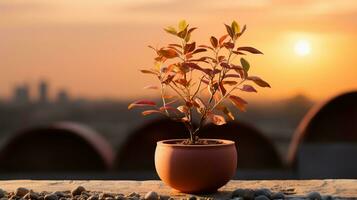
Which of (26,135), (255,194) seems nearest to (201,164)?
(255,194)

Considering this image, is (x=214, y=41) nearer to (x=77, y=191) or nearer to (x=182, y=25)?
(x=182, y=25)

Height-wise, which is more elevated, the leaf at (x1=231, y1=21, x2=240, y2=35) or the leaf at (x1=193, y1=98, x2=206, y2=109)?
the leaf at (x1=231, y1=21, x2=240, y2=35)

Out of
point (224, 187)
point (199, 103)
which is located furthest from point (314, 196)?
point (199, 103)

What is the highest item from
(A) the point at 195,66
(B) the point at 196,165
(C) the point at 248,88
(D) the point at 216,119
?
(A) the point at 195,66

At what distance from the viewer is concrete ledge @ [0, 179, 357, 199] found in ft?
9.67

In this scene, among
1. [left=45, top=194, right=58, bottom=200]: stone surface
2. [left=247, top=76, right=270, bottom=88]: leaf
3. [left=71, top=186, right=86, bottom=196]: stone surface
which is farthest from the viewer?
[left=71, top=186, right=86, bottom=196]: stone surface

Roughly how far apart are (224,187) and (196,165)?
1.30 feet

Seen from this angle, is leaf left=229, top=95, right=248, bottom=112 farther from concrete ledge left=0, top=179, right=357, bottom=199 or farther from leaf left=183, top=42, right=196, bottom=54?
concrete ledge left=0, top=179, right=357, bottom=199

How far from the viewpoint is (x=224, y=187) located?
10.1ft

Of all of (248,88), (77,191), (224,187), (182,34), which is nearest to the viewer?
(248,88)

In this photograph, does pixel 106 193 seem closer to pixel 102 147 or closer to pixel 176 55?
pixel 176 55

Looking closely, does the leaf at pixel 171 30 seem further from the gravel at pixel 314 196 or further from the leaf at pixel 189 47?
the gravel at pixel 314 196

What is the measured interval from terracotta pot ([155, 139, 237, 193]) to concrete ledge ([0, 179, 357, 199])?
0.08 metres

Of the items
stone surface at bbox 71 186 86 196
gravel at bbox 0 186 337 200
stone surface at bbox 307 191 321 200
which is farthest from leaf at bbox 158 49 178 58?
stone surface at bbox 307 191 321 200
